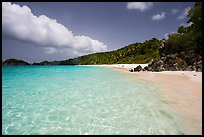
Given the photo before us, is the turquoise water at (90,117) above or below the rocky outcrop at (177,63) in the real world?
below

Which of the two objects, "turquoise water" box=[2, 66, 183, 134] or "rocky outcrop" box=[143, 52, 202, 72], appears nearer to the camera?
"turquoise water" box=[2, 66, 183, 134]

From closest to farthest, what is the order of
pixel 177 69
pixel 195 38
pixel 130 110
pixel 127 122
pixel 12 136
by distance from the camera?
pixel 12 136 → pixel 127 122 → pixel 130 110 → pixel 177 69 → pixel 195 38

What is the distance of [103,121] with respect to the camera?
839cm

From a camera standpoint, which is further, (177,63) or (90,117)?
(177,63)

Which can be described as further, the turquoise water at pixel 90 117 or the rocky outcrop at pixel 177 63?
the rocky outcrop at pixel 177 63

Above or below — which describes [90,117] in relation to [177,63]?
below

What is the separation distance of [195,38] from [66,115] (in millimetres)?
40436

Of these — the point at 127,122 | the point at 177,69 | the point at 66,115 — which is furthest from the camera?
the point at 177,69

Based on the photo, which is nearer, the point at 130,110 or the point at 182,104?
the point at 130,110

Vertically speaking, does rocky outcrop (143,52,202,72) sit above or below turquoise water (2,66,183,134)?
above

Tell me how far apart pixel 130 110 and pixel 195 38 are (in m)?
38.2

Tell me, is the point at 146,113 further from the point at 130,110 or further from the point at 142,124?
the point at 142,124

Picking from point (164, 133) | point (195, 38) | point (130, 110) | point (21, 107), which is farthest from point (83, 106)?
point (195, 38)

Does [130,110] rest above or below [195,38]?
below
